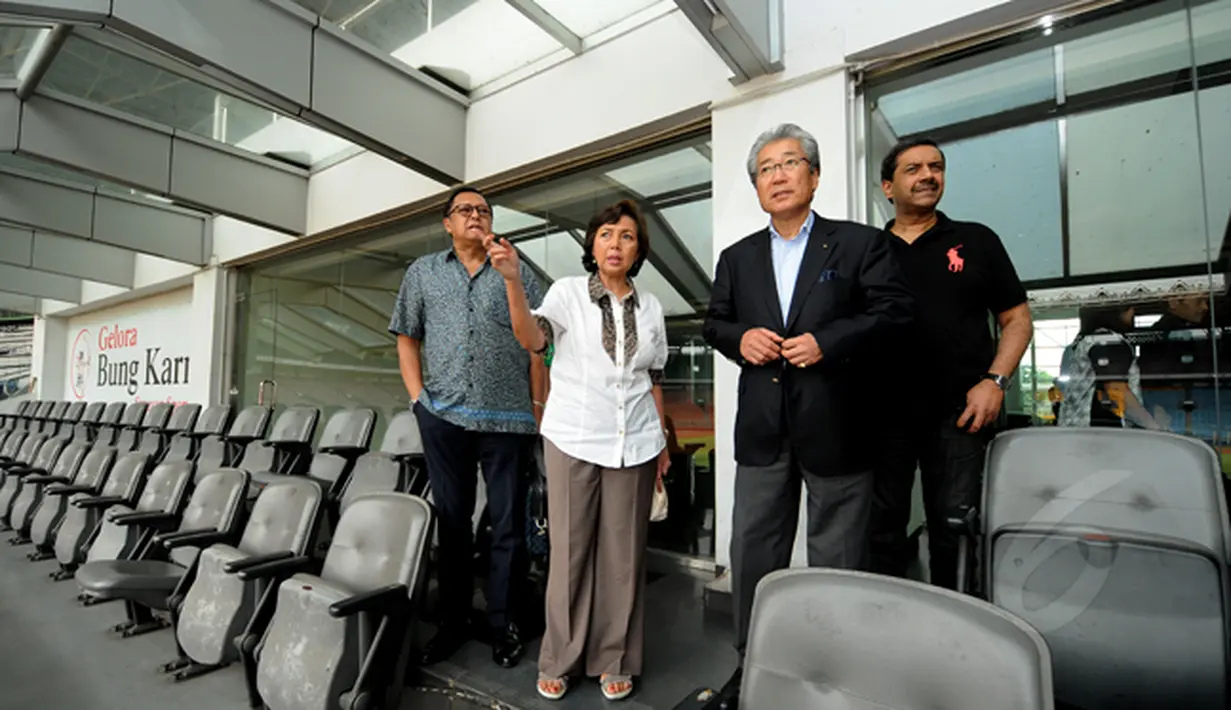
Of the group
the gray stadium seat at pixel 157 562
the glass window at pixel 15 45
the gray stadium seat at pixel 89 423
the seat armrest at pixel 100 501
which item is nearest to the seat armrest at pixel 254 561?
the gray stadium seat at pixel 157 562

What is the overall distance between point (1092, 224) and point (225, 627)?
3.43 m

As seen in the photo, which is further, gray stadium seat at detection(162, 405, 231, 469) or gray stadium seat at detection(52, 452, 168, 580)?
gray stadium seat at detection(162, 405, 231, 469)

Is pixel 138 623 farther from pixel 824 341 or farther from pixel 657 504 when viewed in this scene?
pixel 824 341

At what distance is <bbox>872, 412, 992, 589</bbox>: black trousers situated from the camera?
1.67 meters

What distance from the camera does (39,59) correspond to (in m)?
3.84

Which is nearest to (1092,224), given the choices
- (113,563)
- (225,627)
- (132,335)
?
(225,627)

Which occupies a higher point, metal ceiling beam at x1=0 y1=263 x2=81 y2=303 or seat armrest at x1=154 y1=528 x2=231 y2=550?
metal ceiling beam at x1=0 y1=263 x2=81 y2=303

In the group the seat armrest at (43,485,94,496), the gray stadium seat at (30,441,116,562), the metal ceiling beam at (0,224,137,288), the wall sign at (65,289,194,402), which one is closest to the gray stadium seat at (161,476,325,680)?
the seat armrest at (43,485,94,496)

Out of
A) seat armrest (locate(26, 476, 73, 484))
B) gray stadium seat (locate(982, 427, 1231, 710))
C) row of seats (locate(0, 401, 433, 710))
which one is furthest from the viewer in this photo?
seat armrest (locate(26, 476, 73, 484))

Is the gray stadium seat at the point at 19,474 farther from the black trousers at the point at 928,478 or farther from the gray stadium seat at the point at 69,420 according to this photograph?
the black trousers at the point at 928,478

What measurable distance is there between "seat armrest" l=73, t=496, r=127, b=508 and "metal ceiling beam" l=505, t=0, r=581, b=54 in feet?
11.8

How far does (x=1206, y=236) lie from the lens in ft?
6.54

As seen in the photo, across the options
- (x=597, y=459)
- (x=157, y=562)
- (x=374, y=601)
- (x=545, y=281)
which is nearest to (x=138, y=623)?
(x=157, y=562)

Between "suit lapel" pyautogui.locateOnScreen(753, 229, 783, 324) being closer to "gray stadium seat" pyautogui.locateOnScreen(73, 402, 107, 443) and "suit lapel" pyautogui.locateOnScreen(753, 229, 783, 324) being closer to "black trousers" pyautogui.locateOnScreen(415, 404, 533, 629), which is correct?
"black trousers" pyautogui.locateOnScreen(415, 404, 533, 629)
